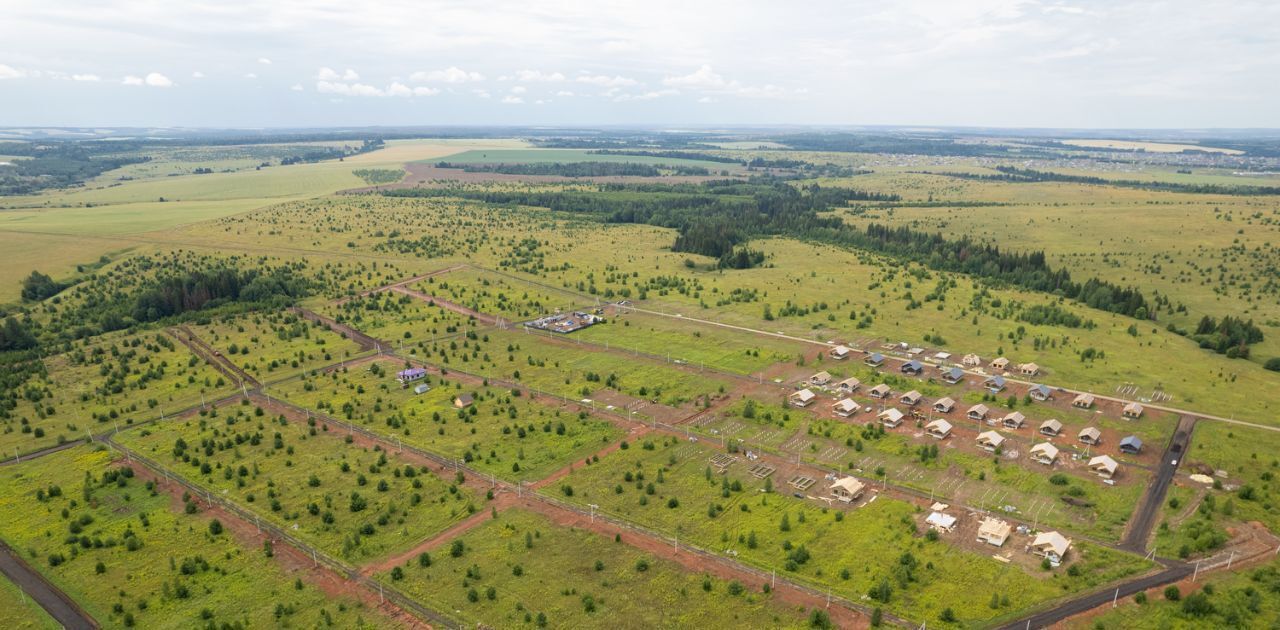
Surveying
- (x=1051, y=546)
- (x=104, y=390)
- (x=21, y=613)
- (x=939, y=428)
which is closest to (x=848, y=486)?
(x=1051, y=546)

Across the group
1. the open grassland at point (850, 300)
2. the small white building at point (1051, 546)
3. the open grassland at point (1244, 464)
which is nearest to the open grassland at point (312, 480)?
the small white building at point (1051, 546)

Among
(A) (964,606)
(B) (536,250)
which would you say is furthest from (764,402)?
(B) (536,250)

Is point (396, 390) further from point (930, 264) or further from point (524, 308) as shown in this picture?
point (930, 264)

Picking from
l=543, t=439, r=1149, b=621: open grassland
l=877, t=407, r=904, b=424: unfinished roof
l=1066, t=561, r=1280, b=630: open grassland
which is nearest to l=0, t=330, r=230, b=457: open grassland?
l=543, t=439, r=1149, b=621: open grassland

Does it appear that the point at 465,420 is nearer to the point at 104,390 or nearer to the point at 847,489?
the point at 847,489

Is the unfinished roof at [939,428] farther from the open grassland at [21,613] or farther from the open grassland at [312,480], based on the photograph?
the open grassland at [21,613]
